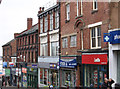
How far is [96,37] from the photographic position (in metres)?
23.9

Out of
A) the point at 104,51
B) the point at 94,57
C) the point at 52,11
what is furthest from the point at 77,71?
the point at 52,11

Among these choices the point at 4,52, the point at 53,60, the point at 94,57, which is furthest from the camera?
the point at 4,52

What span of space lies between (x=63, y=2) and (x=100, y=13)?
10326 millimetres

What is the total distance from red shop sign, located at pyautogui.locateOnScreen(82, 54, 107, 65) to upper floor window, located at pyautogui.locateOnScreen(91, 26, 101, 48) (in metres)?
1.06

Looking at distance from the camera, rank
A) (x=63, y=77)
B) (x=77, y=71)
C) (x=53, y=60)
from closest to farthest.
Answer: (x=77, y=71), (x=63, y=77), (x=53, y=60)

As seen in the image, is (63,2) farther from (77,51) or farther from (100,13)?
(100,13)

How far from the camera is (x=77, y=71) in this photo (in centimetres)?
2748

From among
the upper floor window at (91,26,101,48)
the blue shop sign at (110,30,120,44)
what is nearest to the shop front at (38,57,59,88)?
the upper floor window at (91,26,101,48)

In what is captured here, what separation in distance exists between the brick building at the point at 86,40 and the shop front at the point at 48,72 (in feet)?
8.71

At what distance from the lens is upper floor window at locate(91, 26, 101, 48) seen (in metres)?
23.6

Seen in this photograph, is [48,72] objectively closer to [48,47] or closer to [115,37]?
[48,47]

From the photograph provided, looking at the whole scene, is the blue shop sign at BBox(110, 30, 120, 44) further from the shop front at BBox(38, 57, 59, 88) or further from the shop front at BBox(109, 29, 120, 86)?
the shop front at BBox(38, 57, 59, 88)

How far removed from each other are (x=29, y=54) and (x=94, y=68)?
87.1 feet

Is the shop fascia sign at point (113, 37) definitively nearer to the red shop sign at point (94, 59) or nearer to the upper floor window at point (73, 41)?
the red shop sign at point (94, 59)
